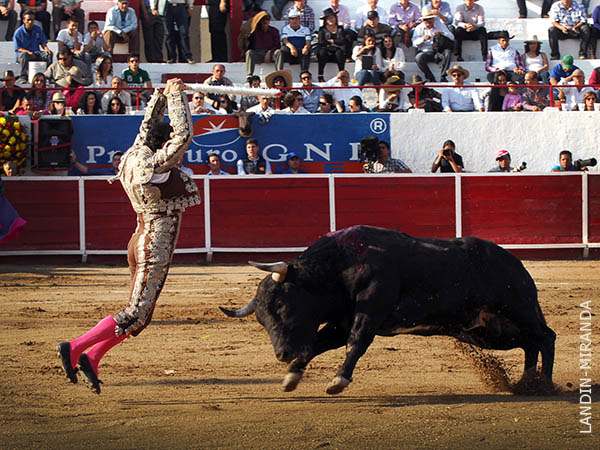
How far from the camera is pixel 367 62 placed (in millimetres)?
13266

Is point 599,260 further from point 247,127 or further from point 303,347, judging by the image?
point 303,347

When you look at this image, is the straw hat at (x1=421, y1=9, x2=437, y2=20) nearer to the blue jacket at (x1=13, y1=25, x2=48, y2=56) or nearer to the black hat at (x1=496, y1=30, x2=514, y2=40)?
the black hat at (x1=496, y1=30, x2=514, y2=40)

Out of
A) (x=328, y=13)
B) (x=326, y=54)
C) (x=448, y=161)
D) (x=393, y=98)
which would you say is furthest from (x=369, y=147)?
(x=328, y=13)

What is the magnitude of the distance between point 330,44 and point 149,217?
9514mm

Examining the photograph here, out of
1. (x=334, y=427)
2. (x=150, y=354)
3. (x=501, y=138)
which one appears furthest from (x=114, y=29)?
(x=334, y=427)

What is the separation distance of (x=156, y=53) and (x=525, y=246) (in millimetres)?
6457

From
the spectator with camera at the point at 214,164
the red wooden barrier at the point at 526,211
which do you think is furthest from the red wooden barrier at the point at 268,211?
the red wooden barrier at the point at 526,211

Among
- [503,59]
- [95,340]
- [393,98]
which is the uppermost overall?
[503,59]

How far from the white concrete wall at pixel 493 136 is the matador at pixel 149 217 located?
8.19m

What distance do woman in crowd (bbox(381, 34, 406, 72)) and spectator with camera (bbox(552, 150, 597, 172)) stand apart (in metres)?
2.85

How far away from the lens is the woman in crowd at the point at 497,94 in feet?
42.6

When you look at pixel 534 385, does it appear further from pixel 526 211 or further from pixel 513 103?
pixel 513 103

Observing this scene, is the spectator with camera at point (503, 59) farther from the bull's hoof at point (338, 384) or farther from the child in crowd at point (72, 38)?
the bull's hoof at point (338, 384)

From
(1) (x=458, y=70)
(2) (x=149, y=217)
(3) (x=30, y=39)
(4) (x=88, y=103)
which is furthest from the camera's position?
(3) (x=30, y=39)
